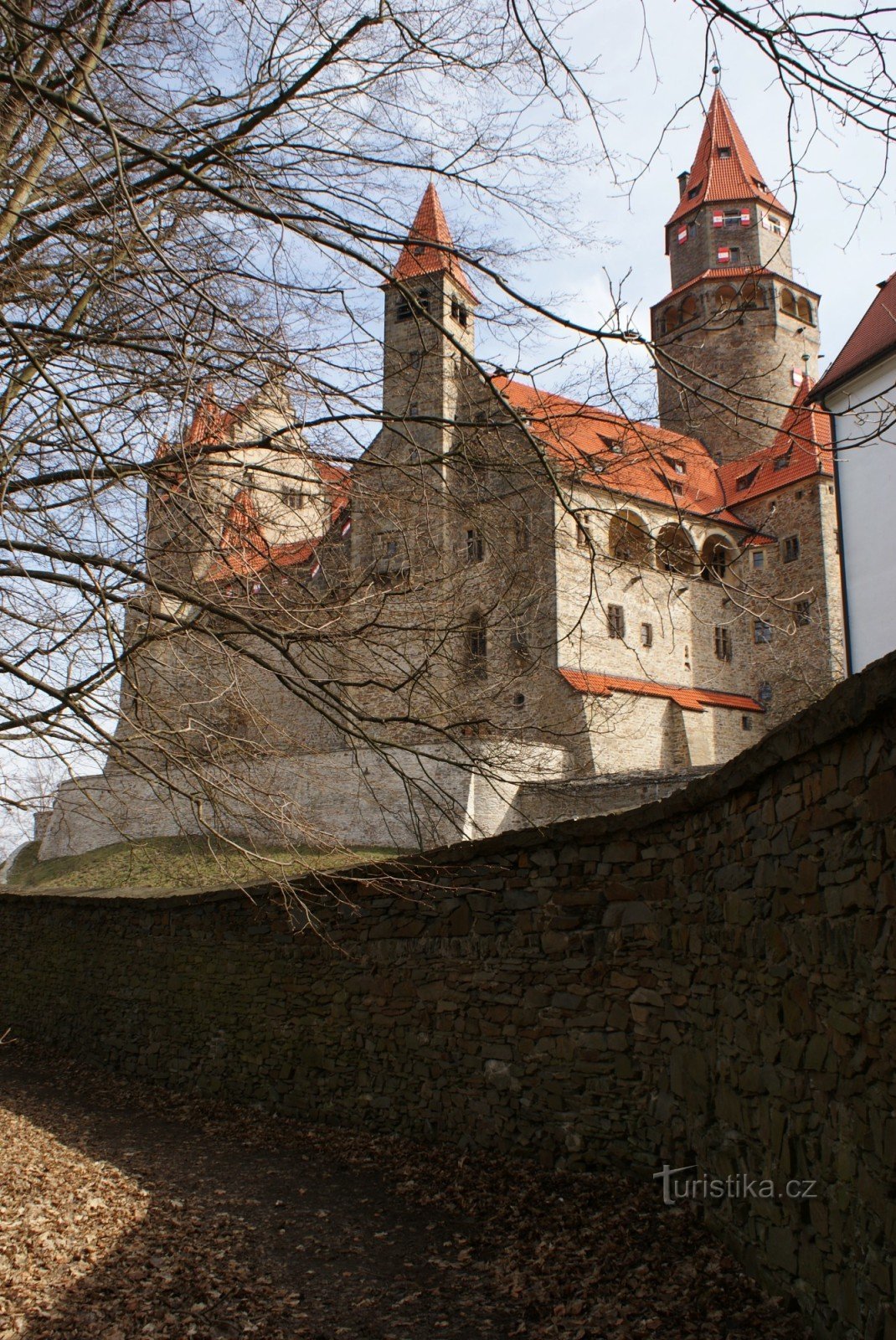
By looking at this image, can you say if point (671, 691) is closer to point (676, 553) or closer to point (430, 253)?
point (430, 253)

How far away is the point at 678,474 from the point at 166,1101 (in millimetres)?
28258

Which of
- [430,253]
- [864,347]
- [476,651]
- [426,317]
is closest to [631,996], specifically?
[476,651]

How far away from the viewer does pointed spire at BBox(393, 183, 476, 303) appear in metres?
4.57

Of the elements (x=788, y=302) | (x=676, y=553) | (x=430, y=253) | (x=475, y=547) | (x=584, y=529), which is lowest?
(x=676, y=553)

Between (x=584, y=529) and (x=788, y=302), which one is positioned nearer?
(x=584, y=529)

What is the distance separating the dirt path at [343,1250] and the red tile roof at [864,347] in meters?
9.19

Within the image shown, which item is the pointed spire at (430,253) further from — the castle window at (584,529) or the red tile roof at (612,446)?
the castle window at (584,529)

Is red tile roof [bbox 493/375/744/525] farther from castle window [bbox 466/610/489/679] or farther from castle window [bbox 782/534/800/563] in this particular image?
castle window [bbox 782/534/800/563]

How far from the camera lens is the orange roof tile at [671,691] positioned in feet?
90.3

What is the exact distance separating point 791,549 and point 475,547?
99.4 feet

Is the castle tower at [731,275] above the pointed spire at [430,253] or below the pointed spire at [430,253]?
above

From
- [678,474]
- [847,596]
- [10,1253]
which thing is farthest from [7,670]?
[678,474]

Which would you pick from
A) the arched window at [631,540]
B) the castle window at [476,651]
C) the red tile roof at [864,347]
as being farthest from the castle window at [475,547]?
the red tile roof at [864,347]

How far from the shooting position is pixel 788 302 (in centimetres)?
4234
